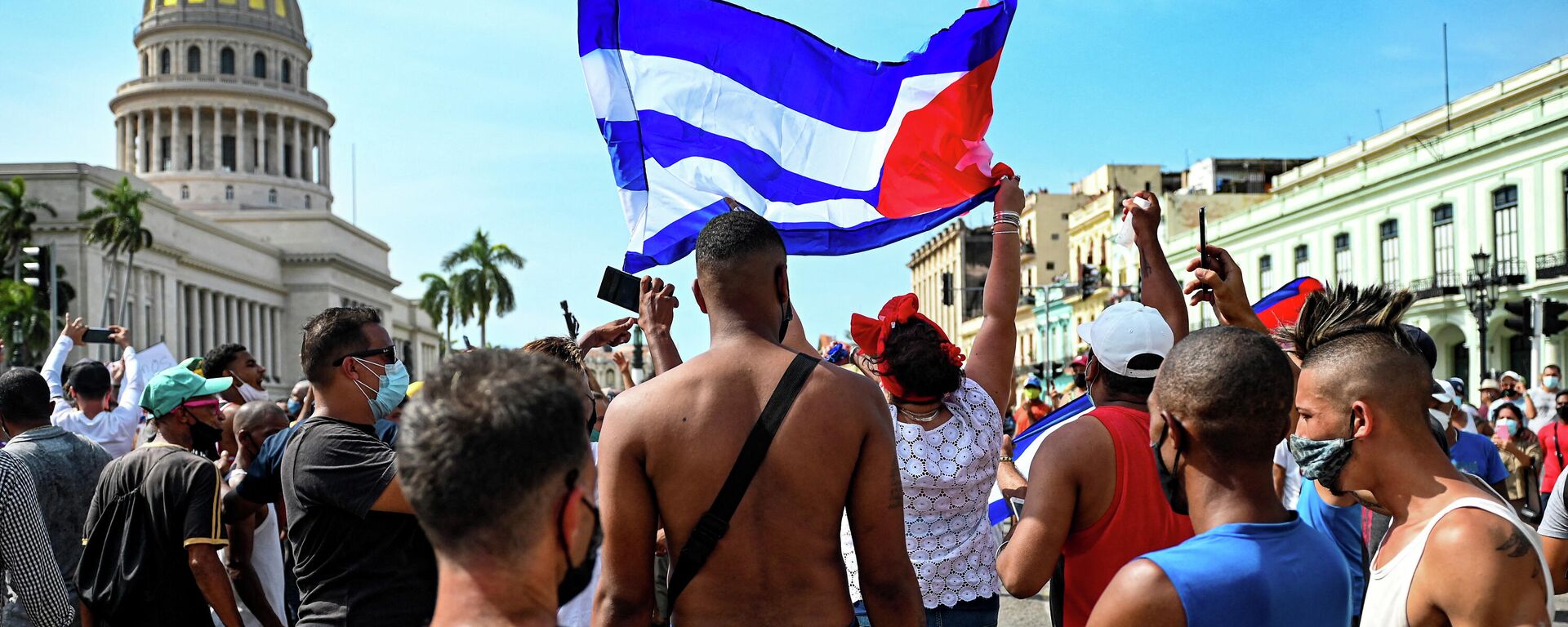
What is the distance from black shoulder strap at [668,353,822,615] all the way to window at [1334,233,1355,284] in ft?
127

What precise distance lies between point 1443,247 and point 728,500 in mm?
36101

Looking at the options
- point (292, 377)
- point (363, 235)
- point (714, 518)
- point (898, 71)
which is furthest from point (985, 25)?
point (363, 235)

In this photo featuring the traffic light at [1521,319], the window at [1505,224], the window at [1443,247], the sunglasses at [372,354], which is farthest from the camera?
the window at [1443,247]

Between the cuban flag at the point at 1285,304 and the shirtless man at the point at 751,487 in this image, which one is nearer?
the shirtless man at the point at 751,487

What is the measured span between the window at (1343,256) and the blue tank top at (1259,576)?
127 ft

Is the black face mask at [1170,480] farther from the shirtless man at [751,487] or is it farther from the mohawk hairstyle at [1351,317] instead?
the shirtless man at [751,487]

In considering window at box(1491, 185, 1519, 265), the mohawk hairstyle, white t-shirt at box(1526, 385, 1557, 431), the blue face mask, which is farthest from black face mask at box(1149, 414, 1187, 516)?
window at box(1491, 185, 1519, 265)

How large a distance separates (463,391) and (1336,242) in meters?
40.9

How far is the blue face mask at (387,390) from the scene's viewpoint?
148 inches

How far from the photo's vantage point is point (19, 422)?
16.9 ft

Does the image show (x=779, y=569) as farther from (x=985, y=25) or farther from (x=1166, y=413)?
(x=985, y=25)

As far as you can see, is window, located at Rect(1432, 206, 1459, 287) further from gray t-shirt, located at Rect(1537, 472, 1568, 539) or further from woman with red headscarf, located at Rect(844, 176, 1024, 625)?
woman with red headscarf, located at Rect(844, 176, 1024, 625)

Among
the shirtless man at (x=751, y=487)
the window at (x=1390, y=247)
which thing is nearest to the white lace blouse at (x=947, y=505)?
the shirtless man at (x=751, y=487)

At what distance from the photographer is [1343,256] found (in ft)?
125
